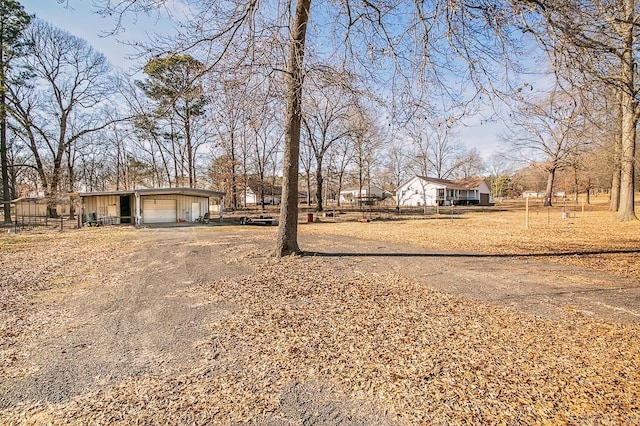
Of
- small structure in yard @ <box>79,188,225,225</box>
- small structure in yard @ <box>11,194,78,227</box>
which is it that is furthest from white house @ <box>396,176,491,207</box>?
small structure in yard @ <box>11,194,78,227</box>

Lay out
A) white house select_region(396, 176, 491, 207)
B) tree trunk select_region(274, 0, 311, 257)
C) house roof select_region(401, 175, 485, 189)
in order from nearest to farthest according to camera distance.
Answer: tree trunk select_region(274, 0, 311, 257), white house select_region(396, 176, 491, 207), house roof select_region(401, 175, 485, 189)

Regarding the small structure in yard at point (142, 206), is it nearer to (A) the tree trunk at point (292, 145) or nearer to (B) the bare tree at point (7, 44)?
(B) the bare tree at point (7, 44)

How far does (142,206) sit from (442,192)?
37438 millimetres

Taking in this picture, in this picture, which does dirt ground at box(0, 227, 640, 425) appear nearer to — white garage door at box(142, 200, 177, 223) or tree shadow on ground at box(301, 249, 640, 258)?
tree shadow on ground at box(301, 249, 640, 258)

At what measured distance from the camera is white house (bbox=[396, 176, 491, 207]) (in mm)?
43872

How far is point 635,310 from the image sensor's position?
430 cm

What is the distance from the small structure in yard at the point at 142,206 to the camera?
68.1 feet

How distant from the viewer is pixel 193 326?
3984mm

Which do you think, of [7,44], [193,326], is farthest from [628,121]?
[7,44]

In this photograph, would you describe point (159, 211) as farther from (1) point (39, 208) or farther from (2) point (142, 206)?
(1) point (39, 208)

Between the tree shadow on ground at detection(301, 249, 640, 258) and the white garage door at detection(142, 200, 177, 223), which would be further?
the white garage door at detection(142, 200, 177, 223)

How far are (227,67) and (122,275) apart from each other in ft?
16.2

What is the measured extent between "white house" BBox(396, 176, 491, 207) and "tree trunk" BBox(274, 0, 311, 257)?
118ft

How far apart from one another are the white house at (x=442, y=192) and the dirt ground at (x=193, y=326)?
3681 centimetres
